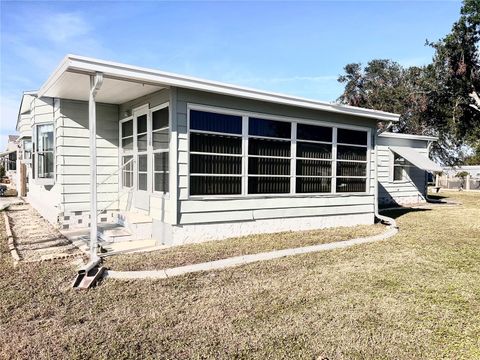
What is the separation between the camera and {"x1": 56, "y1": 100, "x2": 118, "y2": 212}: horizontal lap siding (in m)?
7.93

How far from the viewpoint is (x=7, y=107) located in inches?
895

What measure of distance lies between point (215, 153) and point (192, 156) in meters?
0.48

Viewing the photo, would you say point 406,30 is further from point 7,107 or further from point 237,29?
point 7,107

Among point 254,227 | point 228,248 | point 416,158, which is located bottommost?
point 228,248

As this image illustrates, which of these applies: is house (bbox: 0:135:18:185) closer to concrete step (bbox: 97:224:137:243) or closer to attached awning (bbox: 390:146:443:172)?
concrete step (bbox: 97:224:137:243)

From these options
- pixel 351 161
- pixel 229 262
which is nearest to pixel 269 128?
pixel 351 161

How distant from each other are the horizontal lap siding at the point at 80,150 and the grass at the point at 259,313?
2.63 metres

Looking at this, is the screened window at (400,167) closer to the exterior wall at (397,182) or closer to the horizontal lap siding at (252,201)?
the exterior wall at (397,182)

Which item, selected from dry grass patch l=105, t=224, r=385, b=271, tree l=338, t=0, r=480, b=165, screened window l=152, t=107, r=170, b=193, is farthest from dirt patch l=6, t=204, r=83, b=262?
tree l=338, t=0, r=480, b=165

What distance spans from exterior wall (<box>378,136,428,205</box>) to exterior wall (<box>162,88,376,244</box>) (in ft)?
17.4

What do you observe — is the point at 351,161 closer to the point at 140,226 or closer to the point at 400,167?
the point at 140,226


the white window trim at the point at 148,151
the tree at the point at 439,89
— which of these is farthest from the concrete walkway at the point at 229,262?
the tree at the point at 439,89

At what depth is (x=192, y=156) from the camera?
21.5 feet

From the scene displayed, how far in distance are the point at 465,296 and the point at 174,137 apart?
15.9 ft
